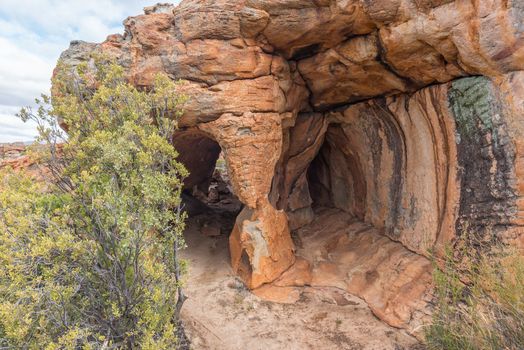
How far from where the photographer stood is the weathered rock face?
5.60 metres

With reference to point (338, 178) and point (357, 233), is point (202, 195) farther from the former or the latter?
point (357, 233)

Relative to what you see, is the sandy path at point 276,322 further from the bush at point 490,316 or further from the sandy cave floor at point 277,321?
the bush at point 490,316

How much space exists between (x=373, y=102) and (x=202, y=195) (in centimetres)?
960

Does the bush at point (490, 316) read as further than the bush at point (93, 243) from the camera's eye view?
No

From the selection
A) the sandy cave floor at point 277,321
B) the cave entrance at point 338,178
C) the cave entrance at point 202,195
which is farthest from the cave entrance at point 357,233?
the cave entrance at point 202,195

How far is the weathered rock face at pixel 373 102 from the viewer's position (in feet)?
18.4

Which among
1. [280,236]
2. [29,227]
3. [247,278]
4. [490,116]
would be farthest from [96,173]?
[490,116]

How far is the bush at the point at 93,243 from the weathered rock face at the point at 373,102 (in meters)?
2.28

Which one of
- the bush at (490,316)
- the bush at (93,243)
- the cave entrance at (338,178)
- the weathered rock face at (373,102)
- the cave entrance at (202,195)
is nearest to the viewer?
the bush at (490,316)

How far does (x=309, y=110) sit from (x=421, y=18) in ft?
14.9

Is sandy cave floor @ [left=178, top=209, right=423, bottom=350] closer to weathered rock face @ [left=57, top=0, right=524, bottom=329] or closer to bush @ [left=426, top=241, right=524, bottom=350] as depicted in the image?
weathered rock face @ [left=57, top=0, right=524, bottom=329]

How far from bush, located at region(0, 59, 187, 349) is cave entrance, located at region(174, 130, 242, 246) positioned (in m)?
→ 3.17

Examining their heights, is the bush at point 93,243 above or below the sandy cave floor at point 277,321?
above

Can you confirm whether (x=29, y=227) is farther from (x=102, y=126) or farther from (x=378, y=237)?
(x=378, y=237)
